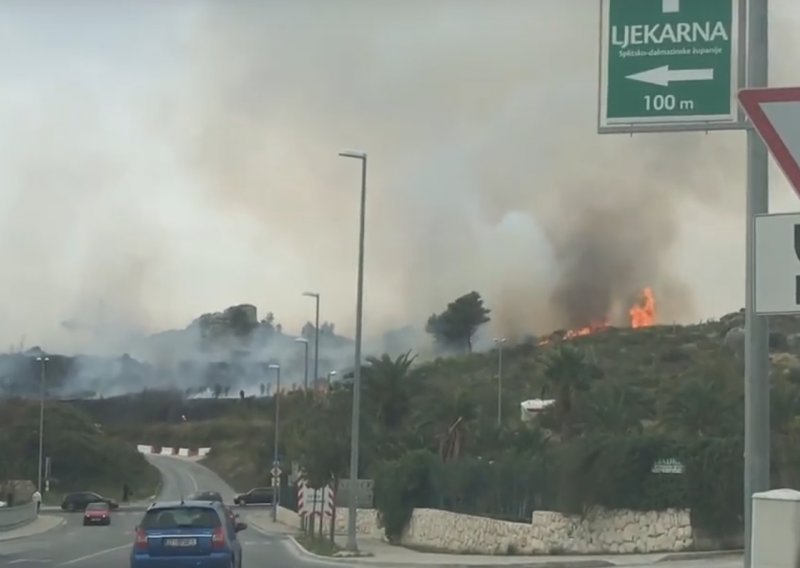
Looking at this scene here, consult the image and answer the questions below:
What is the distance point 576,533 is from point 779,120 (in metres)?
26.2

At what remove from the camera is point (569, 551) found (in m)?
30.7

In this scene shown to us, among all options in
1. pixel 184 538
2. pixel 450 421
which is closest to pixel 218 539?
pixel 184 538

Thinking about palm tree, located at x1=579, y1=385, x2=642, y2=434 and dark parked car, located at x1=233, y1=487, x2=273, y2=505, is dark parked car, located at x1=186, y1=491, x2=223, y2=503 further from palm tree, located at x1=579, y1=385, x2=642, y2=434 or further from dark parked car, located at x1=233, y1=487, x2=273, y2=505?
dark parked car, located at x1=233, y1=487, x2=273, y2=505

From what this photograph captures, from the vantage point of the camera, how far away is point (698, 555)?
27.5 meters

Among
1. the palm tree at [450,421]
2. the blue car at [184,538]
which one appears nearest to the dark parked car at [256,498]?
the palm tree at [450,421]

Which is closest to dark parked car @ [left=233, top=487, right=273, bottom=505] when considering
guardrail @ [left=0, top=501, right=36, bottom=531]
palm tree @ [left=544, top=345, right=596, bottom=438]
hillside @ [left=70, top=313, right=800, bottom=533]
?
hillside @ [left=70, top=313, right=800, bottom=533]

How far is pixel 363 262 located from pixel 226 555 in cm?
1700

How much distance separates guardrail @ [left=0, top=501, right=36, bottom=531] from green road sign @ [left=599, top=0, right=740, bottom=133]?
53689 mm

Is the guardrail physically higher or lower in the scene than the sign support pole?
lower

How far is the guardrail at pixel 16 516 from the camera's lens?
59.2m

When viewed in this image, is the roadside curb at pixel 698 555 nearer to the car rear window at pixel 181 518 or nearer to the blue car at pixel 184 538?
the blue car at pixel 184 538

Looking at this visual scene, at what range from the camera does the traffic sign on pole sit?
235 inches

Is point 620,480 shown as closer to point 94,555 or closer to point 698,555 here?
point 698,555

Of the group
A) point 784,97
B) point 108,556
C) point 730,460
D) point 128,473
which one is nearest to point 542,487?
point 730,460
